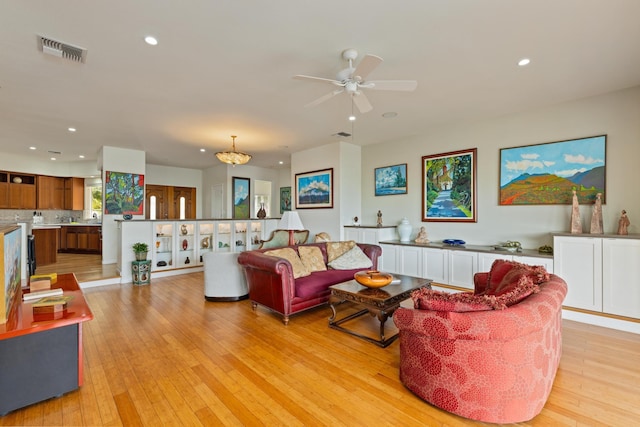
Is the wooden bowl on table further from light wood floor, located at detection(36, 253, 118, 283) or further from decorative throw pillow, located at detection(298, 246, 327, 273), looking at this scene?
light wood floor, located at detection(36, 253, 118, 283)

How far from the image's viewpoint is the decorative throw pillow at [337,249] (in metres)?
4.46

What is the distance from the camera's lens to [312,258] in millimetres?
4164

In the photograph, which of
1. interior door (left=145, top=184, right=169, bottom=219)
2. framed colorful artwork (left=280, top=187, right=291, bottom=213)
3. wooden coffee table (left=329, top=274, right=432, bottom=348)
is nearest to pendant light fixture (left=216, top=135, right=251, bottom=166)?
wooden coffee table (left=329, top=274, right=432, bottom=348)

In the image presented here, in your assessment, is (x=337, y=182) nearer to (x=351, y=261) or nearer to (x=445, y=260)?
(x=351, y=261)

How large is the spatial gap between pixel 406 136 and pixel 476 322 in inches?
185

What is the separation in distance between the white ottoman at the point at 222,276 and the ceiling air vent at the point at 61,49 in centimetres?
270

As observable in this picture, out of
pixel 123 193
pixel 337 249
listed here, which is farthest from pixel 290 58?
pixel 123 193

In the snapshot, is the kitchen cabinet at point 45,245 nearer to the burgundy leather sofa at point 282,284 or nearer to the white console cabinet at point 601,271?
the burgundy leather sofa at point 282,284

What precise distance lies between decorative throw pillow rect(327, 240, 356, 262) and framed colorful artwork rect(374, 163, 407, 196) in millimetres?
2053

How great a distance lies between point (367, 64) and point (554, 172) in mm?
3536

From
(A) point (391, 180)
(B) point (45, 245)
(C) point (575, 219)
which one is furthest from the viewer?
(B) point (45, 245)

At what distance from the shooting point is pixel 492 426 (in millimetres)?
1798

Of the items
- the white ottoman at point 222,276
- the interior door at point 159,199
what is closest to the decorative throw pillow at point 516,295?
the white ottoman at point 222,276

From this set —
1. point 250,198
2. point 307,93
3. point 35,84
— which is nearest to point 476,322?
point 307,93
